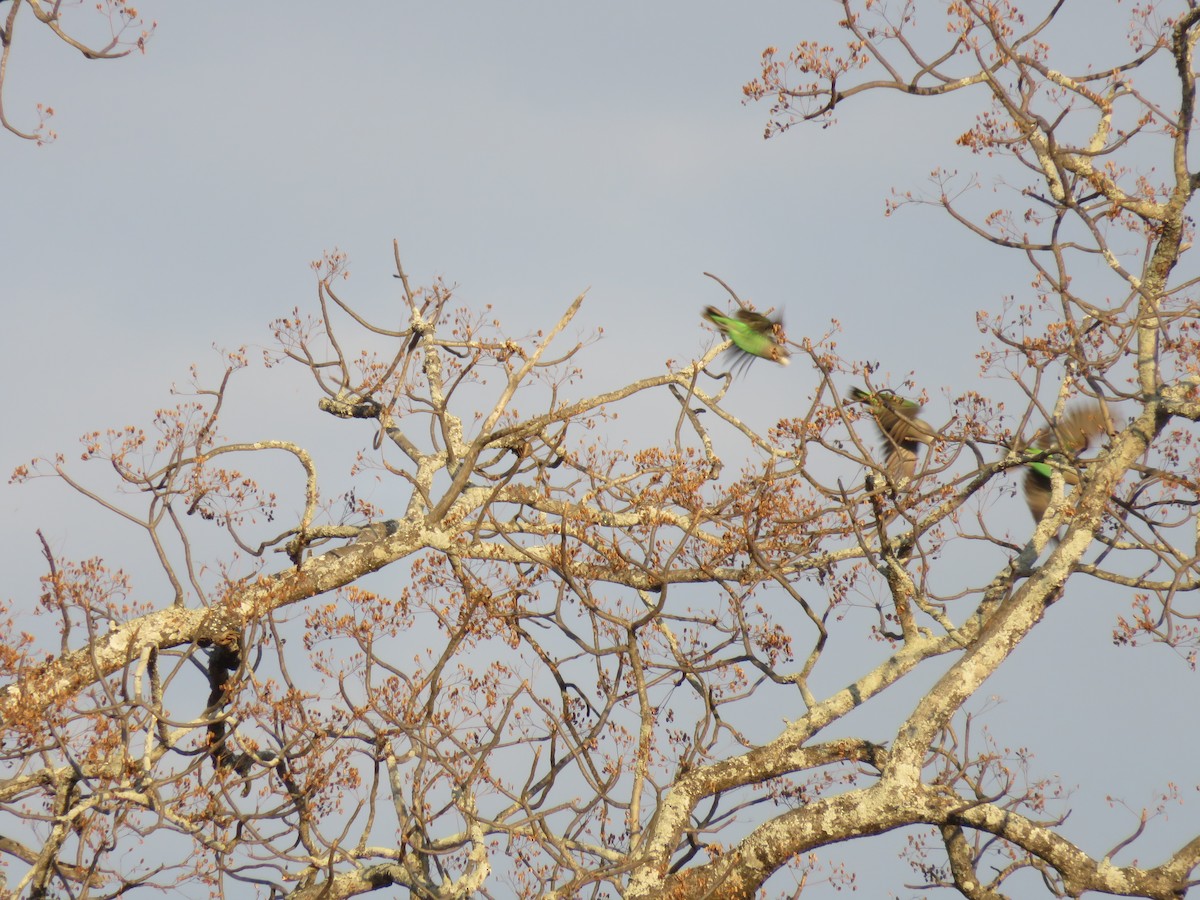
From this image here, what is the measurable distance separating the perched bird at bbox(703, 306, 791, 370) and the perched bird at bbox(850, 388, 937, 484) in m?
1.00

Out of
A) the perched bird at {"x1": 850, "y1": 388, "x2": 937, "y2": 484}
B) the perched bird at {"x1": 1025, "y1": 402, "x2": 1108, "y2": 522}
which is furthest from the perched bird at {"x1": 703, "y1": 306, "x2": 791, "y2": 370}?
the perched bird at {"x1": 1025, "y1": 402, "x2": 1108, "y2": 522}

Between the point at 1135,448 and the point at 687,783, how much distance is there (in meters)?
4.55

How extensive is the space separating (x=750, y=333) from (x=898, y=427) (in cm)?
159

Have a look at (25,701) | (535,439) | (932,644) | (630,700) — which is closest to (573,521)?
(535,439)

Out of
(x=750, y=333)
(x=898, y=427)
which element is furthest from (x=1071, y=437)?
(x=750, y=333)

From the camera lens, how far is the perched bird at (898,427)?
992cm

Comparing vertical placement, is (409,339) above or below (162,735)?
above

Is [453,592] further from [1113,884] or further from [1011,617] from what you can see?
[1113,884]

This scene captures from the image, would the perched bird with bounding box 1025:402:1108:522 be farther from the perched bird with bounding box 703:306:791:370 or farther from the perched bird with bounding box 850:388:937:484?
the perched bird with bounding box 703:306:791:370

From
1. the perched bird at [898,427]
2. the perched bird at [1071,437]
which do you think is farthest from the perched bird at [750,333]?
the perched bird at [1071,437]

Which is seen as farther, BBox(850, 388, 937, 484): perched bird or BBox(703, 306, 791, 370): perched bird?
BBox(703, 306, 791, 370): perched bird

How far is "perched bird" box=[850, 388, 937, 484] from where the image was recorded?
9.92 m

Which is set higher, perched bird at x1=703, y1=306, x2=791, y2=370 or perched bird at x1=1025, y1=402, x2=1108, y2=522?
perched bird at x1=703, y1=306, x2=791, y2=370

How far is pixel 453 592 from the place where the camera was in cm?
A: 957
